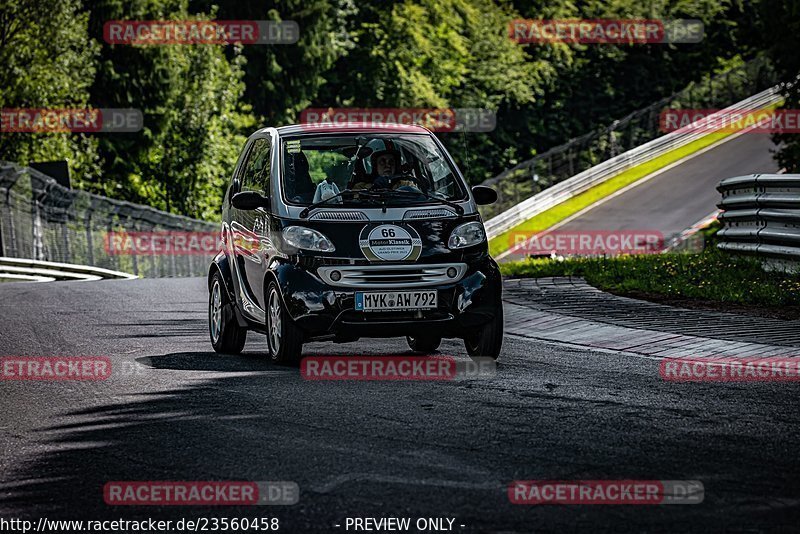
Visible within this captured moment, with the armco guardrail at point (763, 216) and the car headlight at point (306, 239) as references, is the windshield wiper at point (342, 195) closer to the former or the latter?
the car headlight at point (306, 239)

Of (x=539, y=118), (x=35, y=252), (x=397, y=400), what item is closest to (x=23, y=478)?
(x=397, y=400)

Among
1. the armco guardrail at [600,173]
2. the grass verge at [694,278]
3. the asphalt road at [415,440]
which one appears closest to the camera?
the asphalt road at [415,440]

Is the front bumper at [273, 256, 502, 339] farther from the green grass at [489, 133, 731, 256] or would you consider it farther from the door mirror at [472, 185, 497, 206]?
the green grass at [489, 133, 731, 256]

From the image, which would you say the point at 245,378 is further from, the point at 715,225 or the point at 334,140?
the point at 715,225

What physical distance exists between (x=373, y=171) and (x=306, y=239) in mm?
1230

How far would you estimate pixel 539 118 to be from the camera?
85.3m

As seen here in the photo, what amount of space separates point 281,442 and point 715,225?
37.5 metres

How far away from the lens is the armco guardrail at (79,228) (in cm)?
3312

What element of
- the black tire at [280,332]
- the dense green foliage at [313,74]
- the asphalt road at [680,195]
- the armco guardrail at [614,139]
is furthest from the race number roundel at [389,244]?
the armco guardrail at [614,139]

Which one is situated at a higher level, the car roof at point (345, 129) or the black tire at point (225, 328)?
the car roof at point (345, 129)

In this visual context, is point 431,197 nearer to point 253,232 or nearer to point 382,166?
point 382,166

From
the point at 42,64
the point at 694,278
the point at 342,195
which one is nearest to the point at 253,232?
the point at 342,195

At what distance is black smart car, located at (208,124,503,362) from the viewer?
34.0 feet

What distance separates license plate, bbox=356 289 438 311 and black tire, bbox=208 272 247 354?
80.5 inches
